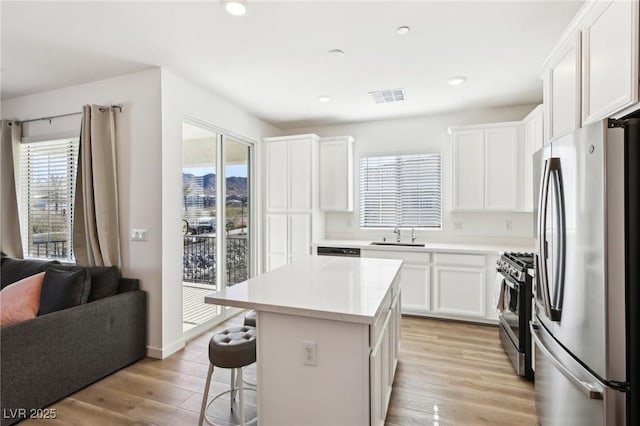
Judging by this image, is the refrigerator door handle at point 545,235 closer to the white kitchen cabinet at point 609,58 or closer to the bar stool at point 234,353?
the white kitchen cabinet at point 609,58

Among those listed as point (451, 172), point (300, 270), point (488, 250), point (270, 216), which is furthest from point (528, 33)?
point (270, 216)

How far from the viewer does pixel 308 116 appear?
4.62 m

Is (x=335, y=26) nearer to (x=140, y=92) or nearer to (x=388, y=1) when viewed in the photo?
(x=388, y=1)

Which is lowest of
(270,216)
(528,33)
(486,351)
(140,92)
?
(486,351)

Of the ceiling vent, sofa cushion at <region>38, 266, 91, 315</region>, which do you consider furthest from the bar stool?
the ceiling vent

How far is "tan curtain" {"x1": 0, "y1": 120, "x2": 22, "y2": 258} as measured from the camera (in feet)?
11.8

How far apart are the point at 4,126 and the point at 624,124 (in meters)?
5.56

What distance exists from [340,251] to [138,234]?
246cm

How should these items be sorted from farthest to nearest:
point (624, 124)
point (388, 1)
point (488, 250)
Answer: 1. point (488, 250)
2. point (388, 1)
3. point (624, 124)

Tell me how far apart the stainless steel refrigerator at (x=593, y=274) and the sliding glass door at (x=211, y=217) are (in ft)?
10.5

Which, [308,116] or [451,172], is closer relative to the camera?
[451,172]

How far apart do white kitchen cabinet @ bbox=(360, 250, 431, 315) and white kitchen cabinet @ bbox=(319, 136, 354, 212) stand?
1075 mm

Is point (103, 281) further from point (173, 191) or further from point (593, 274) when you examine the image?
point (593, 274)

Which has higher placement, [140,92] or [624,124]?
[140,92]
